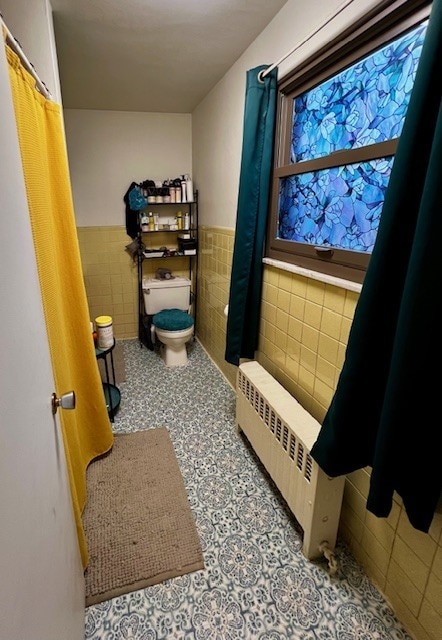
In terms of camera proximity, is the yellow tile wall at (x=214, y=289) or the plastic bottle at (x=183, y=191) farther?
the plastic bottle at (x=183, y=191)

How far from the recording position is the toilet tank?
3.19 m

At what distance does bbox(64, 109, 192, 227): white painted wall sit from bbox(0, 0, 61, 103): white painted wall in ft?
5.09

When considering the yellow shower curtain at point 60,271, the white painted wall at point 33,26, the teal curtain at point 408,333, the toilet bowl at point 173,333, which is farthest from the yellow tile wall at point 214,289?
the teal curtain at point 408,333

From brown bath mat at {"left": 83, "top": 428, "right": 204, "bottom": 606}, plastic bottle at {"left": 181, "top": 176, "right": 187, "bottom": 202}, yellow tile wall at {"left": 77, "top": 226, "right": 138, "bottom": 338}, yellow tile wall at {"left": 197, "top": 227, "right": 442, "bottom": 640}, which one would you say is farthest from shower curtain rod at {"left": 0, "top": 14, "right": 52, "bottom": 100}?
yellow tile wall at {"left": 77, "top": 226, "right": 138, "bottom": 338}

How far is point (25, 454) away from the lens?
0.63 metres

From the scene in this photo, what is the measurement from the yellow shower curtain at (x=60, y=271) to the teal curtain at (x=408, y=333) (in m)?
0.89

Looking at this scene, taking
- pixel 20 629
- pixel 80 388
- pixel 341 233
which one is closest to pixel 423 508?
pixel 20 629

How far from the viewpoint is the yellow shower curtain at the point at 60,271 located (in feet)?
3.40

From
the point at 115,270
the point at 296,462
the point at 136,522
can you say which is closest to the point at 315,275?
the point at 296,462

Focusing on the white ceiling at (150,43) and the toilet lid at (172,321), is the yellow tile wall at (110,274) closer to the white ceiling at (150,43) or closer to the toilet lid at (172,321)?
the toilet lid at (172,321)

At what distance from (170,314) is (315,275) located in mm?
1787

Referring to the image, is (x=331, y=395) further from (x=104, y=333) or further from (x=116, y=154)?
(x=116, y=154)

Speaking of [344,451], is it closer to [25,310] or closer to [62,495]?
[62,495]

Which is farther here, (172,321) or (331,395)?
(172,321)
